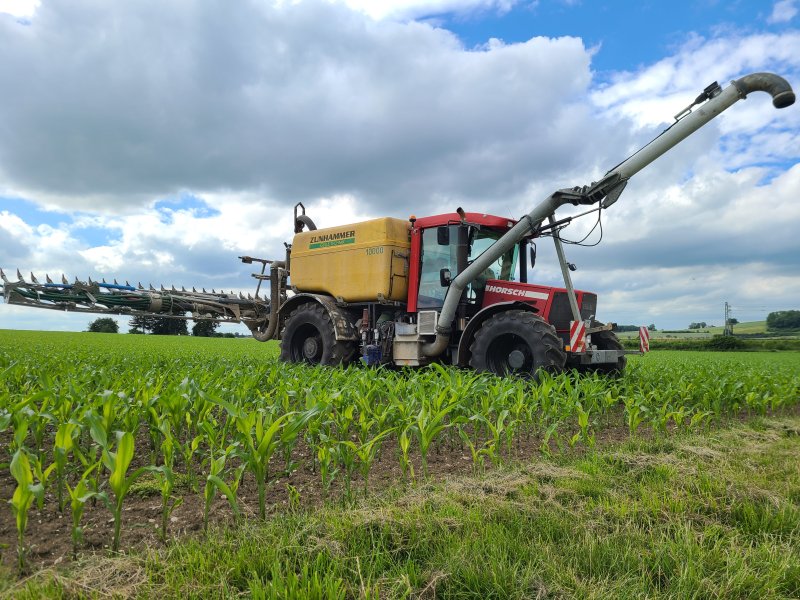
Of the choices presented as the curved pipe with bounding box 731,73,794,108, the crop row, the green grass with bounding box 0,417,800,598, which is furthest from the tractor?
the green grass with bounding box 0,417,800,598

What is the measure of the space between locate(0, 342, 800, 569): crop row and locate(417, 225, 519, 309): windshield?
2.38 metres

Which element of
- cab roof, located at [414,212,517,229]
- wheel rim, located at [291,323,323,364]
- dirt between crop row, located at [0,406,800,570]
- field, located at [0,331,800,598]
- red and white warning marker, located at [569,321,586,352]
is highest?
cab roof, located at [414,212,517,229]

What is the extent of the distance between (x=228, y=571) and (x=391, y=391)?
3.11 meters

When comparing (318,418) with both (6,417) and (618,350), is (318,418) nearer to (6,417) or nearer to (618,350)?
(6,417)

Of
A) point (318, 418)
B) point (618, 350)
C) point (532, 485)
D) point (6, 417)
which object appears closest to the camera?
point (6, 417)

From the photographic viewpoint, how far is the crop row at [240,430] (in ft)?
9.53

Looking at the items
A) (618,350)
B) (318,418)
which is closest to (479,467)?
(318,418)

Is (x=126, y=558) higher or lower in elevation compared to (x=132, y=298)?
lower

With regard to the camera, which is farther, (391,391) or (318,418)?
(391,391)

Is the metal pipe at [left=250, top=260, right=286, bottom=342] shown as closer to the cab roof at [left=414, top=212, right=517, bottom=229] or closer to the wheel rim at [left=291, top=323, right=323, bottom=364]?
the wheel rim at [left=291, top=323, right=323, bottom=364]

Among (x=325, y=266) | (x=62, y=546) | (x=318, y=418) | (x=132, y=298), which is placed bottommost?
(x=62, y=546)

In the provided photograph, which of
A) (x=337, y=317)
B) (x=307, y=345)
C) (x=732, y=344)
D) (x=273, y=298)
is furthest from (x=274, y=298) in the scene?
(x=732, y=344)

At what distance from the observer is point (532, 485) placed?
3600 millimetres

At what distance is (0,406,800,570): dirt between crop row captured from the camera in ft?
8.93
